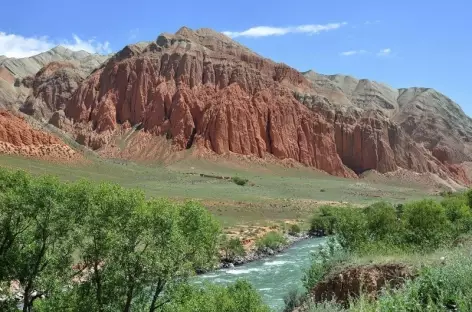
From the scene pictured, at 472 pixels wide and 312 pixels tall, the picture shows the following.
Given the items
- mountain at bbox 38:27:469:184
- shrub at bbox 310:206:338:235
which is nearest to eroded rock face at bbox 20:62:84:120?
mountain at bbox 38:27:469:184

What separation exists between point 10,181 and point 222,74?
148 m

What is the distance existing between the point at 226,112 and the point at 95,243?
140m

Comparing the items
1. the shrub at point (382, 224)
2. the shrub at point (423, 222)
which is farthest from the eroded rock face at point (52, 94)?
the shrub at point (423, 222)

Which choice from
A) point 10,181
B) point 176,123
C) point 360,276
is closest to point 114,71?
point 176,123

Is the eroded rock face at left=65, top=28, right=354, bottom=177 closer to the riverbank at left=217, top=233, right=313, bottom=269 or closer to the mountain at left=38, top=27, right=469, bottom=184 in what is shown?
the mountain at left=38, top=27, right=469, bottom=184

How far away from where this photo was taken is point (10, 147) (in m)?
94.2

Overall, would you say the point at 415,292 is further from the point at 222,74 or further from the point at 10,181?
the point at 222,74

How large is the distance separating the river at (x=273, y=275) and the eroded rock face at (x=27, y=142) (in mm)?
60793

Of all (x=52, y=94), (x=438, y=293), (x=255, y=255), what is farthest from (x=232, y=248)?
(x=52, y=94)

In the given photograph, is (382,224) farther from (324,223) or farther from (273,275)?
(324,223)

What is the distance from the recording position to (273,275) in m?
44.0

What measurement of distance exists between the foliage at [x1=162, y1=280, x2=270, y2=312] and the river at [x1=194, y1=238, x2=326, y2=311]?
7.57 m

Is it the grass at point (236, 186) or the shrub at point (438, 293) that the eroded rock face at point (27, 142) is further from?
the shrub at point (438, 293)

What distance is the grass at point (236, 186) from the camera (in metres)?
86.4
